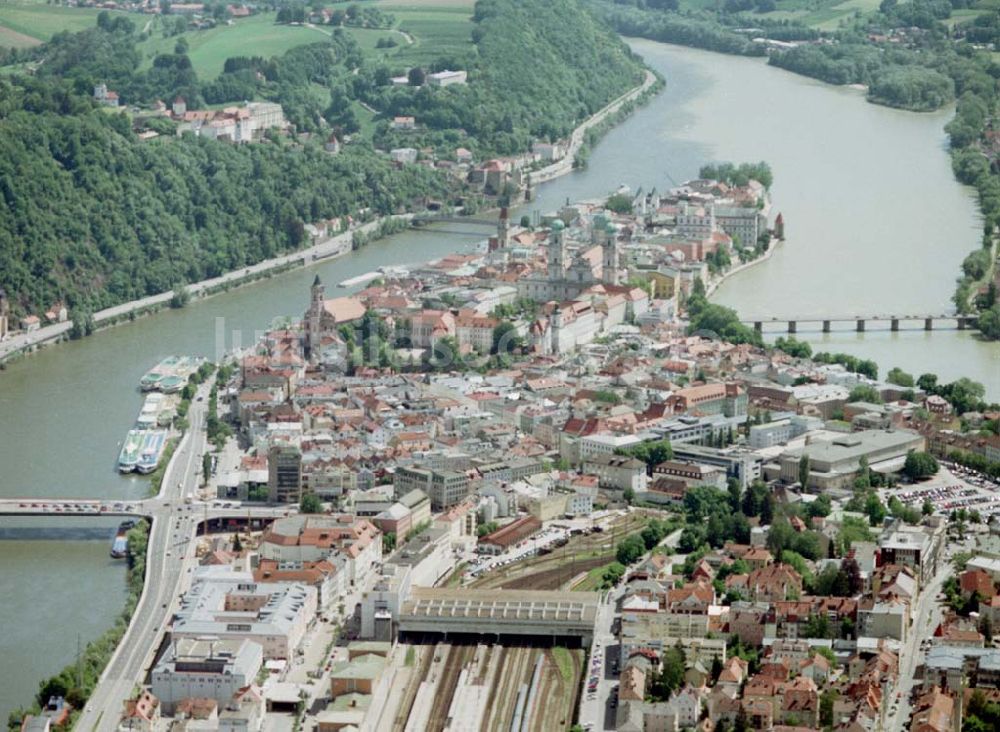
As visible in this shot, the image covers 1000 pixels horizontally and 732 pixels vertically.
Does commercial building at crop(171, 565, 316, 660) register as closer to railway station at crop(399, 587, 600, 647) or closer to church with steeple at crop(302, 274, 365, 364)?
railway station at crop(399, 587, 600, 647)

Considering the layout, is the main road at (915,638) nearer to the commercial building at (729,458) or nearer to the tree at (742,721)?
the tree at (742,721)

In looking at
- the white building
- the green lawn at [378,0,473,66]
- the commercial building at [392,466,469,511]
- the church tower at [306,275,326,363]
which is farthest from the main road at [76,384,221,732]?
the green lawn at [378,0,473,66]

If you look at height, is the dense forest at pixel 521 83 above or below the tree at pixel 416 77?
below

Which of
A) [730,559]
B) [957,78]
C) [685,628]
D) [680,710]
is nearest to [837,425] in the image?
[730,559]

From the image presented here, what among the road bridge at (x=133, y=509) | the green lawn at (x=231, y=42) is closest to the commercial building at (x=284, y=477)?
the road bridge at (x=133, y=509)

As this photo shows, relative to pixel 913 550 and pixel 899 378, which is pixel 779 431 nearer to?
pixel 899 378

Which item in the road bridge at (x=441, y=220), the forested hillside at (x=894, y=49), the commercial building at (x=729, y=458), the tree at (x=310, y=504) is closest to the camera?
the tree at (x=310, y=504)

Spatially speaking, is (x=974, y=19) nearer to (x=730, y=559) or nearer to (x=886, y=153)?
(x=886, y=153)

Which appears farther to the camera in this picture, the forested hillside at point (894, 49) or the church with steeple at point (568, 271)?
the forested hillside at point (894, 49)
